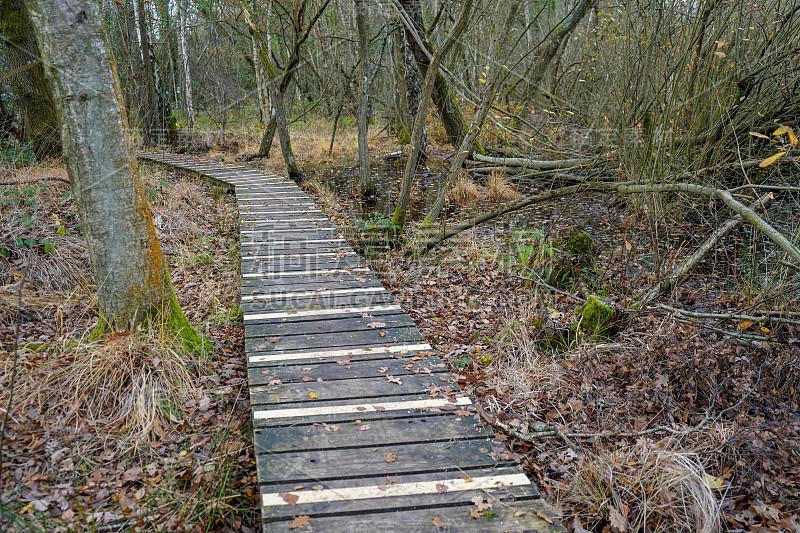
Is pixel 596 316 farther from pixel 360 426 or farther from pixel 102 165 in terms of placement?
pixel 102 165

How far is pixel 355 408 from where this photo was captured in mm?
3668

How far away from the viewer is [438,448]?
328 centimetres

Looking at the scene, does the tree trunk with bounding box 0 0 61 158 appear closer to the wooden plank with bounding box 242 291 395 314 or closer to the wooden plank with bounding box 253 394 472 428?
the wooden plank with bounding box 242 291 395 314

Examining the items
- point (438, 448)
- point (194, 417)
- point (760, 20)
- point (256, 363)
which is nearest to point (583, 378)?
point (438, 448)

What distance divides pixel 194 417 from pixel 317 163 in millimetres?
13538

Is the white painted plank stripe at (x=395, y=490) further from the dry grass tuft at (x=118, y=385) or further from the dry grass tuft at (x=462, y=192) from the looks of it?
the dry grass tuft at (x=462, y=192)

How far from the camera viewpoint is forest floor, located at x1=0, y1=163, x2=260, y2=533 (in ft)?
9.89

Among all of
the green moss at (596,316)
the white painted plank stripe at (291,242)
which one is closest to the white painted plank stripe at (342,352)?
the green moss at (596,316)

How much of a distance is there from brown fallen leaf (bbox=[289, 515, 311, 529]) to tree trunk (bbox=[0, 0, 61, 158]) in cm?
963

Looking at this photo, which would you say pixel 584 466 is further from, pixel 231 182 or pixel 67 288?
pixel 231 182

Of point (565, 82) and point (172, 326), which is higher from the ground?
point (565, 82)

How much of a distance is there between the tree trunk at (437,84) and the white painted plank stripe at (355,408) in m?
7.19

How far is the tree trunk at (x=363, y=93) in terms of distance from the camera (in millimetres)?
10177

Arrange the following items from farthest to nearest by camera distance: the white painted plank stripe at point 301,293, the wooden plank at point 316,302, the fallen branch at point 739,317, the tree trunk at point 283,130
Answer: the tree trunk at point 283,130 → the white painted plank stripe at point 301,293 → the wooden plank at point 316,302 → the fallen branch at point 739,317
